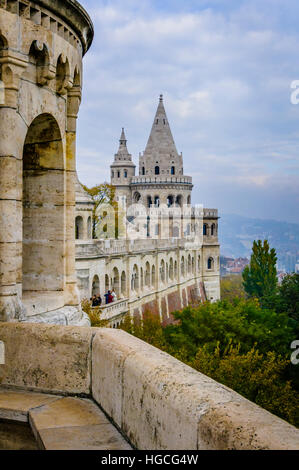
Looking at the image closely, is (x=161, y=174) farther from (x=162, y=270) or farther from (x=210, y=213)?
(x=162, y=270)

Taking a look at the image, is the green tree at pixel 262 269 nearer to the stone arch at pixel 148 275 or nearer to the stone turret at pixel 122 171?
the stone arch at pixel 148 275

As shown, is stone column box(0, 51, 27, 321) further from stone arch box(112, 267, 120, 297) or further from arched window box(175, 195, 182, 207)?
arched window box(175, 195, 182, 207)

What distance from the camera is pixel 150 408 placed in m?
3.40

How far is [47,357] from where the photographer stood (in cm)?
459

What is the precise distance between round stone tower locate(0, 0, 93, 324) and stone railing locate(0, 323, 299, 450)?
74 cm

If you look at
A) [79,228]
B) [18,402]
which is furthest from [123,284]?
[18,402]

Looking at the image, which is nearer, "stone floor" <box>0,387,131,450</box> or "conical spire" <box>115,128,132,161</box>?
"stone floor" <box>0,387,131,450</box>

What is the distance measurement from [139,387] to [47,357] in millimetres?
1228

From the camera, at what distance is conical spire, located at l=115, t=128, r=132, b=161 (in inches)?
3442

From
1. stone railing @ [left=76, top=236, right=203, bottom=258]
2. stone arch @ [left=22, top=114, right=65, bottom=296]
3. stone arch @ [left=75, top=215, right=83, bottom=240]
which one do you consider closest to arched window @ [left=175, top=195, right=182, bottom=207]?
stone railing @ [left=76, top=236, right=203, bottom=258]

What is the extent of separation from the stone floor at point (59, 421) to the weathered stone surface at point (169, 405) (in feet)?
0.30

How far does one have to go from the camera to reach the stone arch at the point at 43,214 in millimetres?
6609

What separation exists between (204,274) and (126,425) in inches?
2488

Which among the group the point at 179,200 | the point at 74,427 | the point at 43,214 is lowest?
the point at 74,427
